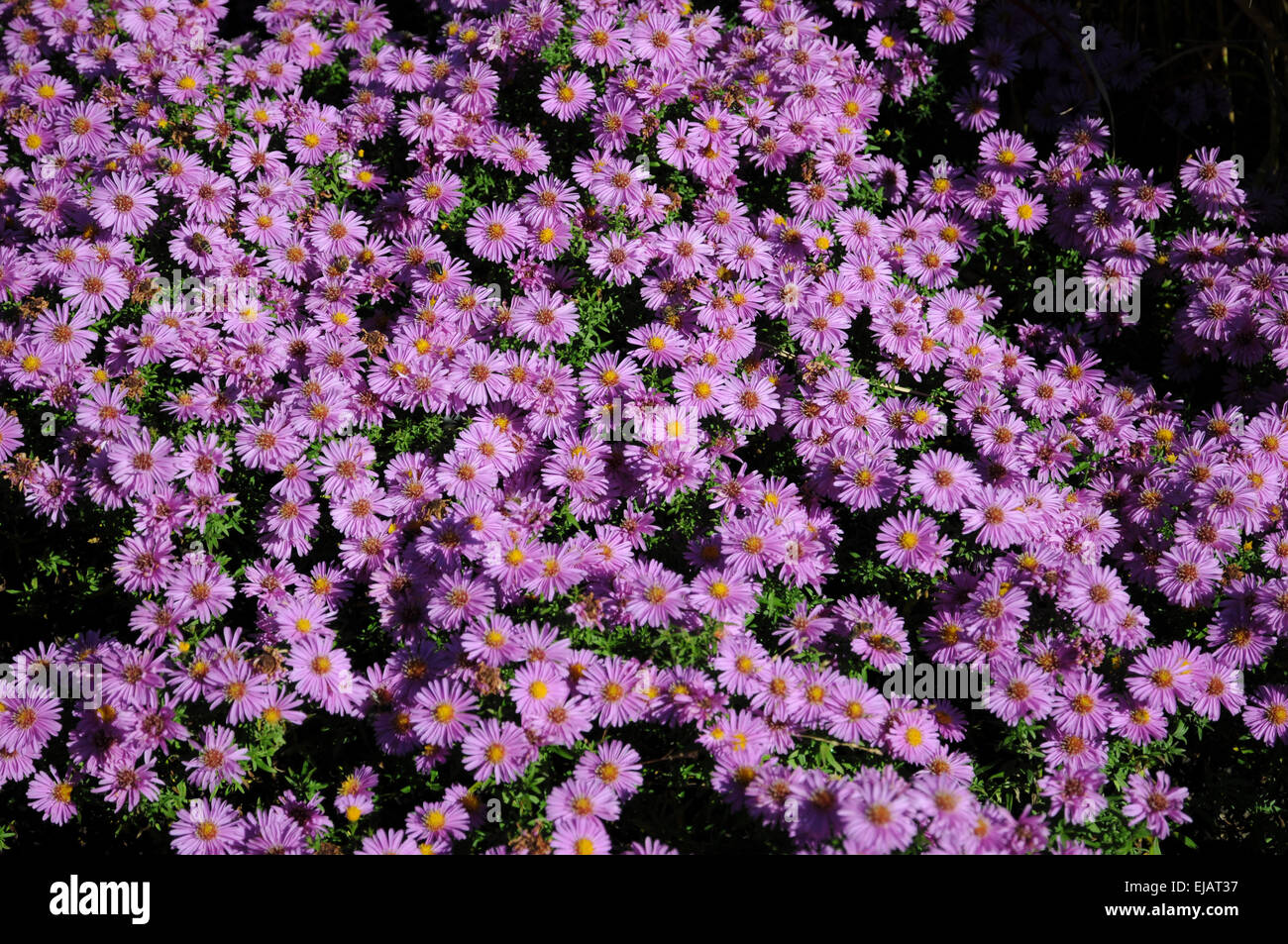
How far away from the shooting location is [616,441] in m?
3.21

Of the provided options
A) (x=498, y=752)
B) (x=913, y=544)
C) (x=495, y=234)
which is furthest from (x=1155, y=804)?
(x=495, y=234)

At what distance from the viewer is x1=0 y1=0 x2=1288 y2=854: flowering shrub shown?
2764 mm

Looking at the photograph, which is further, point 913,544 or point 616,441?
point 616,441

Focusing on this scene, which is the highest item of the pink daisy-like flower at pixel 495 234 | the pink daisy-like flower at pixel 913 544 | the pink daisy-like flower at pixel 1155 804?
the pink daisy-like flower at pixel 495 234

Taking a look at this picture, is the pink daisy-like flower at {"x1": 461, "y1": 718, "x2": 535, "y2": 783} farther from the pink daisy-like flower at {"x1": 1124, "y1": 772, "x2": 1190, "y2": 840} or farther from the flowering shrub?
the pink daisy-like flower at {"x1": 1124, "y1": 772, "x2": 1190, "y2": 840}

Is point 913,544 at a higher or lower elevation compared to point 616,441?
lower

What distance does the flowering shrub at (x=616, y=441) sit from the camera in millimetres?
2764

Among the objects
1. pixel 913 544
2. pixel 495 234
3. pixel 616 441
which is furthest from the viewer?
pixel 495 234

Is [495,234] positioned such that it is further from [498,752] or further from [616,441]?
[498,752]

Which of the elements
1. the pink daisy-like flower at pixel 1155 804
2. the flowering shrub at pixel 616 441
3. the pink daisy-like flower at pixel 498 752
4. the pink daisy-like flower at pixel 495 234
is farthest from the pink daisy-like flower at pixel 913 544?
the pink daisy-like flower at pixel 495 234

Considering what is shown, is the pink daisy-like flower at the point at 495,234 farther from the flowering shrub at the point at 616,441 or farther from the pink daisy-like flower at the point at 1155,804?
the pink daisy-like flower at the point at 1155,804

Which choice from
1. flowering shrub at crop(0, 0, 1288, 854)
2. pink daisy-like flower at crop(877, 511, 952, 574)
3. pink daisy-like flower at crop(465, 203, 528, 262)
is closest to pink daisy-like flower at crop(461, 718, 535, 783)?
flowering shrub at crop(0, 0, 1288, 854)
